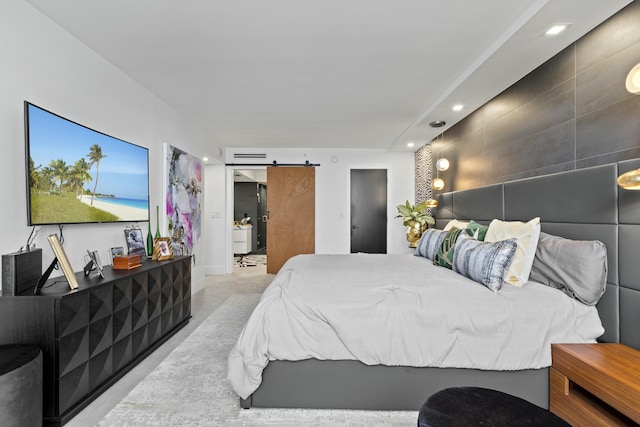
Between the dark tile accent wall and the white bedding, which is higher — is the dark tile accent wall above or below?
above

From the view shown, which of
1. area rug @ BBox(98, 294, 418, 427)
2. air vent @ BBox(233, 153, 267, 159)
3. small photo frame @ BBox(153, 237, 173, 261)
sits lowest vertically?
area rug @ BBox(98, 294, 418, 427)

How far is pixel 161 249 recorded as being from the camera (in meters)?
2.96

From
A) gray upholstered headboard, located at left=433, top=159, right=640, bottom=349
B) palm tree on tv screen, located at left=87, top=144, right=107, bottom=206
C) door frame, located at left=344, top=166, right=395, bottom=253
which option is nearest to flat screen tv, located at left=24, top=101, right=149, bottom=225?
palm tree on tv screen, located at left=87, top=144, right=107, bottom=206

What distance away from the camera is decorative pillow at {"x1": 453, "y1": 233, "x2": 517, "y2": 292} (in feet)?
6.29

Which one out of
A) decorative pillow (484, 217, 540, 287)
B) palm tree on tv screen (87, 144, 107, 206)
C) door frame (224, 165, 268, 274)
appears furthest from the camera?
door frame (224, 165, 268, 274)

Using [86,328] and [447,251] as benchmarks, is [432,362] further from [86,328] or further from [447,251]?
[86,328]

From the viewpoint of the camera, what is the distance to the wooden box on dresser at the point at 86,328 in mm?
1637

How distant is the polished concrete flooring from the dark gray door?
6.81ft

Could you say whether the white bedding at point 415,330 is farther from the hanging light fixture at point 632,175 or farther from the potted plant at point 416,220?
the potted plant at point 416,220

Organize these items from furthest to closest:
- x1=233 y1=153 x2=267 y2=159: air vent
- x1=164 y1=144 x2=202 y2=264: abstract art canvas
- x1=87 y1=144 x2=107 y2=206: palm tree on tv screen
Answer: x1=233 y1=153 x2=267 y2=159: air vent, x1=164 y1=144 x2=202 y2=264: abstract art canvas, x1=87 y1=144 x2=107 y2=206: palm tree on tv screen

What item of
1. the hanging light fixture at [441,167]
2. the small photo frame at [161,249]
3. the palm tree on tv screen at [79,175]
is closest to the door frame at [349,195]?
the hanging light fixture at [441,167]

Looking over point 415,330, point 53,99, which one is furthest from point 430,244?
point 53,99

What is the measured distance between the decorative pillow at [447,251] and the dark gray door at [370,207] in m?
3.25

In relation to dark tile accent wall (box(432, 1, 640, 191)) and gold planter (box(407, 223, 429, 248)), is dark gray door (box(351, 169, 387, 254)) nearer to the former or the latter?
gold planter (box(407, 223, 429, 248))
